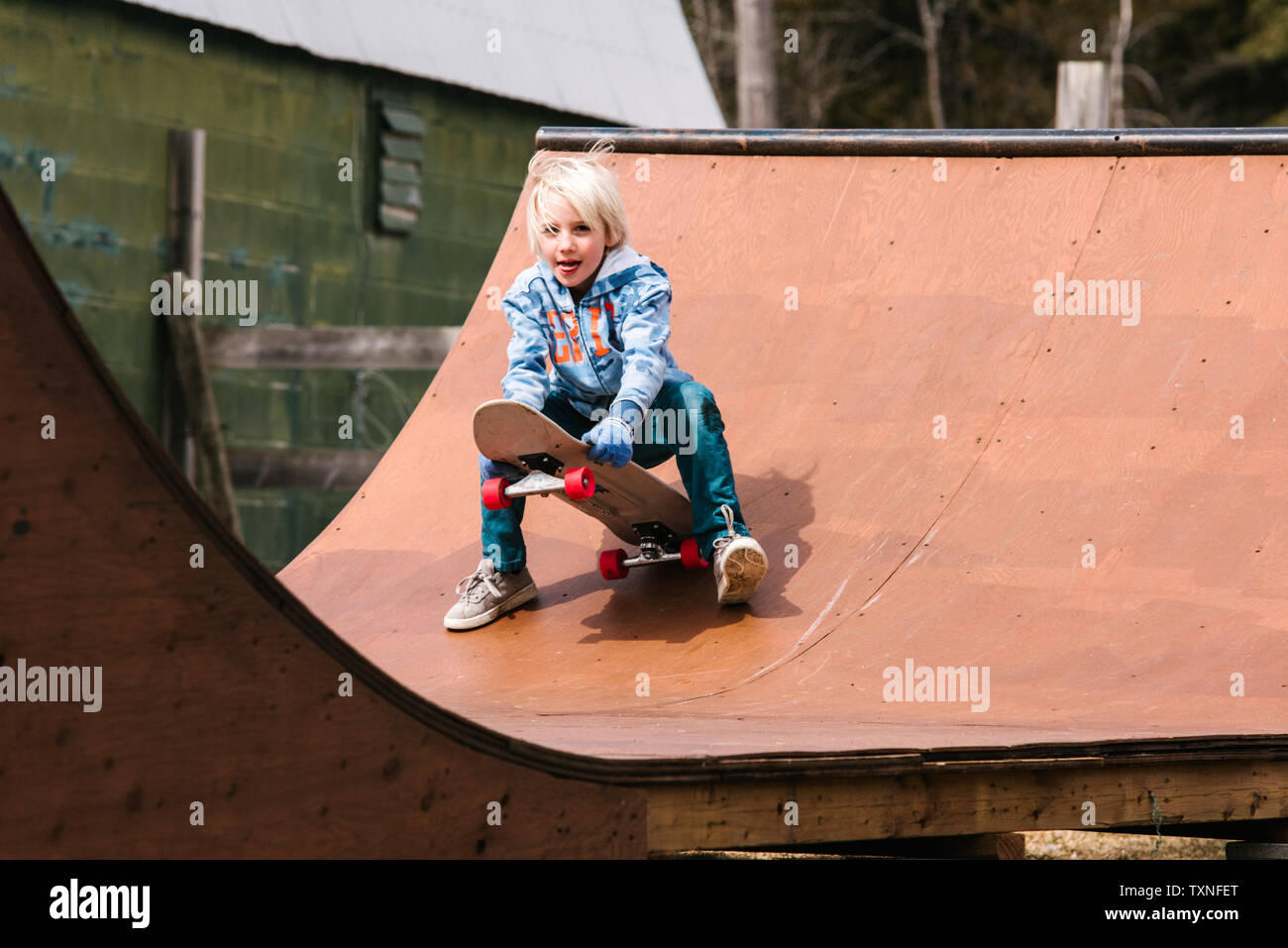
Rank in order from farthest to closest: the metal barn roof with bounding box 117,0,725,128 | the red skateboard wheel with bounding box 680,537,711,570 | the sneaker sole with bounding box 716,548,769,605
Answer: the metal barn roof with bounding box 117,0,725,128 → the red skateboard wheel with bounding box 680,537,711,570 → the sneaker sole with bounding box 716,548,769,605

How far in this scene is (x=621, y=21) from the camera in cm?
1116

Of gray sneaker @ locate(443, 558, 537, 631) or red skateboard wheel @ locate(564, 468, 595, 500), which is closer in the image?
red skateboard wheel @ locate(564, 468, 595, 500)

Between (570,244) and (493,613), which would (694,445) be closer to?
(570,244)

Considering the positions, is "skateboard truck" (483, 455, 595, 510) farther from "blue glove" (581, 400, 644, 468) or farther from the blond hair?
the blond hair

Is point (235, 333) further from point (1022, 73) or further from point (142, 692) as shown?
point (1022, 73)

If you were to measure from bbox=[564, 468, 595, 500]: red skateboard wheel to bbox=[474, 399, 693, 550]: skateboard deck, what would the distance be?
6cm

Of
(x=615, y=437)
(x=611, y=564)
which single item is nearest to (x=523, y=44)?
(x=611, y=564)

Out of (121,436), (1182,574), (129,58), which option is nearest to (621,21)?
(129,58)

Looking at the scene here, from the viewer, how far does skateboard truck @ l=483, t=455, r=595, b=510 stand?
3.55 metres

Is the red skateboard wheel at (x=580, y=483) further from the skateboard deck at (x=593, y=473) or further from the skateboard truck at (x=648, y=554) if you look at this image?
the skateboard truck at (x=648, y=554)

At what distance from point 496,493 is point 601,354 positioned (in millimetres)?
430

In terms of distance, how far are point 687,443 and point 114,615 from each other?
6.78ft

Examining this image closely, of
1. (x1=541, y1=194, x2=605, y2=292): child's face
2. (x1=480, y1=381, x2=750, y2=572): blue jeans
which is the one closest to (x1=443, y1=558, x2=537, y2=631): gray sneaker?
(x1=480, y1=381, x2=750, y2=572): blue jeans

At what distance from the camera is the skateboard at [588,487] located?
3559mm
